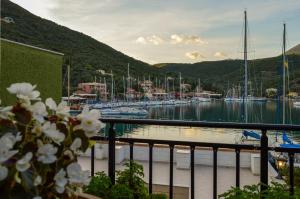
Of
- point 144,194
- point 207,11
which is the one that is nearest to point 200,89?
point 207,11

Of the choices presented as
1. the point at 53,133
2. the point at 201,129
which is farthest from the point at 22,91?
the point at 201,129

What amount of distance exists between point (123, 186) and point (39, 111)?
5.63ft

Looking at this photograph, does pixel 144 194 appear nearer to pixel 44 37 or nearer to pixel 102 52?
pixel 44 37

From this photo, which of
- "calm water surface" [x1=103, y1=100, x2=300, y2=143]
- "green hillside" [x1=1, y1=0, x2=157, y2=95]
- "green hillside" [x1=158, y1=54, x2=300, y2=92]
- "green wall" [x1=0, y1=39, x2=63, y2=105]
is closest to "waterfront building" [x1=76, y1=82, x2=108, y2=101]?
"green hillside" [x1=1, y1=0, x2=157, y2=95]

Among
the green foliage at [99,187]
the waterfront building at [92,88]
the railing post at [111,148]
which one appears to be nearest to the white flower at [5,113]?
the green foliage at [99,187]

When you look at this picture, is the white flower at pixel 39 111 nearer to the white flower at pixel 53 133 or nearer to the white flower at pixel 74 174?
the white flower at pixel 53 133

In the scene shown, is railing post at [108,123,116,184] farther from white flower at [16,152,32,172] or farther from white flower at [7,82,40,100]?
white flower at [16,152,32,172]

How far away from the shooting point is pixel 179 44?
39.6 m

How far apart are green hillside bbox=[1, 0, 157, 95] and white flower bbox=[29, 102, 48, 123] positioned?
1169 inches

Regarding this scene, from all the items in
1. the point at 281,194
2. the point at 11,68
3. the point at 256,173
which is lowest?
the point at 256,173

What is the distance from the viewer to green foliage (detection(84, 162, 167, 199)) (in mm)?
2631

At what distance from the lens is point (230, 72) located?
79875 mm

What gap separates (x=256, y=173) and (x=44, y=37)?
3522 cm

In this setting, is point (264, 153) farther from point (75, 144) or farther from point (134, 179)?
point (75, 144)
